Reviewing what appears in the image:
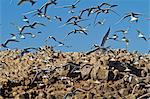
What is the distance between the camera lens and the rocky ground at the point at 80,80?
14922mm

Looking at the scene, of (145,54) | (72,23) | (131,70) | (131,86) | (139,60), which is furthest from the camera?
(145,54)

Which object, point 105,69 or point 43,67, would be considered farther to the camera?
point 43,67

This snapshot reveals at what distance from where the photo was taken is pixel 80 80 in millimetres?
16031

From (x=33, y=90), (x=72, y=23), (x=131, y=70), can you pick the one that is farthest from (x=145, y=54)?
(x=33, y=90)

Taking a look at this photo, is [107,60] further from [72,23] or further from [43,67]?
[72,23]

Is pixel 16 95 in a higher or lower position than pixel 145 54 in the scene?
lower

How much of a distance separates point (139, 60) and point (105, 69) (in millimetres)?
2901

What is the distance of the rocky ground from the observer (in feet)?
49.0

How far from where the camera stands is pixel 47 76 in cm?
1619

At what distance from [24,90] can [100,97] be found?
6.08 ft

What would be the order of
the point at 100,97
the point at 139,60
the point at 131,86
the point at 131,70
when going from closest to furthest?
the point at 100,97, the point at 131,86, the point at 131,70, the point at 139,60

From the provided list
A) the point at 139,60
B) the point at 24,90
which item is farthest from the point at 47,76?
the point at 139,60

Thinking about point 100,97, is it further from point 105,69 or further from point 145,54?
point 145,54

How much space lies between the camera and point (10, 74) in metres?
16.7
